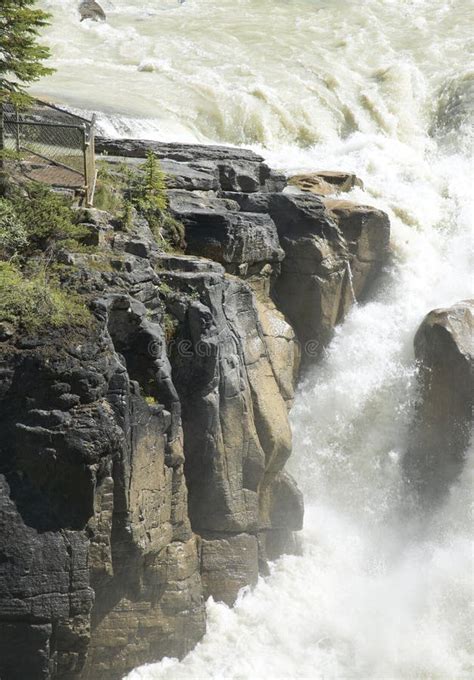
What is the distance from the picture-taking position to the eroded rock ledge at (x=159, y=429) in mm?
10688

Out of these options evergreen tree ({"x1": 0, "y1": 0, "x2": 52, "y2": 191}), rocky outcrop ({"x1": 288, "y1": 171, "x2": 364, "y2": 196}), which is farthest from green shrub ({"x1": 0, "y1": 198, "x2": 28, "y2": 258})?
rocky outcrop ({"x1": 288, "y1": 171, "x2": 364, "y2": 196})

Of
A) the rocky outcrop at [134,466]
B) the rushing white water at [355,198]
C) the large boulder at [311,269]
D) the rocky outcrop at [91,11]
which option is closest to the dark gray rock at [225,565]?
the rocky outcrop at [134,466]

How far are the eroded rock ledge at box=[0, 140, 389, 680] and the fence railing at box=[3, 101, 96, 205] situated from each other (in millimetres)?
969

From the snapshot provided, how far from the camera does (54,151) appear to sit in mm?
14906

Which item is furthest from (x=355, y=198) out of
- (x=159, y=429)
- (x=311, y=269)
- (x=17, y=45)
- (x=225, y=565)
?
(x=159, y=429)

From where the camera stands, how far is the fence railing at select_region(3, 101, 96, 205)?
14422 millimetres

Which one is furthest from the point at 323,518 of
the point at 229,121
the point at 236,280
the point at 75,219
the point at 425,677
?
the point at 229,121

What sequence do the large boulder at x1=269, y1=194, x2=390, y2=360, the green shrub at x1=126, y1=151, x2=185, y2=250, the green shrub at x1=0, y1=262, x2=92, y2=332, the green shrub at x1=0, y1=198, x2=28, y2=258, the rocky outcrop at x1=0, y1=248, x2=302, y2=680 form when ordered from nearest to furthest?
the rocky outcrop at x1=0, y1=248, x2=302, y2=680 < the green shrub at x1=0, y1=262, x2=92, y2=332 < the green shrub at x1=0, y1=198, x2=28, y2=258 < the green shrub at x1=126, y1=151, x2=185, y2=250 < the large boulder at x1=269, y1=194, x2=390, y2=360

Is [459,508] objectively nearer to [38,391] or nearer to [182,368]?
[182,368]

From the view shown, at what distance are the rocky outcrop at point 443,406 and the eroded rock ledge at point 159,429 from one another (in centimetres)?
233

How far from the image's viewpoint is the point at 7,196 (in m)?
13.4

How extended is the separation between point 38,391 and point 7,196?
13.1ft

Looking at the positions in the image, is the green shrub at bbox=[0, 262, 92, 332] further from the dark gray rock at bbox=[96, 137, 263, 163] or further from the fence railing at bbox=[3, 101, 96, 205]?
the dark gray rock at bbox=[96, 137, 263, 163]

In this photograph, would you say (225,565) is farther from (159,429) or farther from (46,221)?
(46,221)
